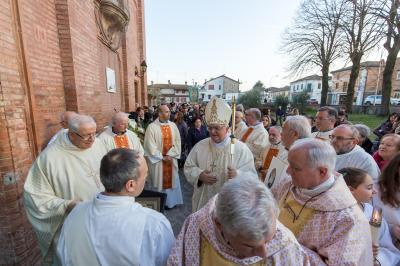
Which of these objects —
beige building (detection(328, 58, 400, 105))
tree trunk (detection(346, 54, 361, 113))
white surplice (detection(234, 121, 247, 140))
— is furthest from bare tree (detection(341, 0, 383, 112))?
beige building (detection(328, 58, 400, 105))

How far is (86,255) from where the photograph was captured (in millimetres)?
1374

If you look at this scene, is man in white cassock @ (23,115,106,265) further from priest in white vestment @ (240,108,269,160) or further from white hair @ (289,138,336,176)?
priest in white vestment @ (240,108,269,160)

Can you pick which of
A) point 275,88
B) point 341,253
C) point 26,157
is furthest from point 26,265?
point 275,88

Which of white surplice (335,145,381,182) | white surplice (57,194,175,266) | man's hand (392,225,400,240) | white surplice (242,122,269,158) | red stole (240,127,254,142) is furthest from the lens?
red stole (240,127,254,142)

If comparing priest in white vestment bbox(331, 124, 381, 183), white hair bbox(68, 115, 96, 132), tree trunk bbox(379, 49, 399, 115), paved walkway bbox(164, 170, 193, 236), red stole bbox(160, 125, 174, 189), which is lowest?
paved walkway bbox(164, 170, 193, 236)

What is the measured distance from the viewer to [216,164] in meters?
3.19

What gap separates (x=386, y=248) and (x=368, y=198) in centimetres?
50

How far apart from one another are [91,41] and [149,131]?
2.59 metres

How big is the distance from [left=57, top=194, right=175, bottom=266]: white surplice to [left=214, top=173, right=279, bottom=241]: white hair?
0.58m

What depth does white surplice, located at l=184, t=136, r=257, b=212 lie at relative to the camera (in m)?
3.14

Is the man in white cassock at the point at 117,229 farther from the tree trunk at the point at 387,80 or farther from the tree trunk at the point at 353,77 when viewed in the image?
the tree trunk at the point at 353,77

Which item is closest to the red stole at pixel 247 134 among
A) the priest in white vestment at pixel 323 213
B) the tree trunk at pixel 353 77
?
the priest in white vestment at pixel 323 213

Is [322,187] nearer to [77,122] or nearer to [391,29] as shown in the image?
[77,122]

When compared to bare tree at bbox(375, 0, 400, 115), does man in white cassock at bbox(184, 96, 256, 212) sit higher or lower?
lower
